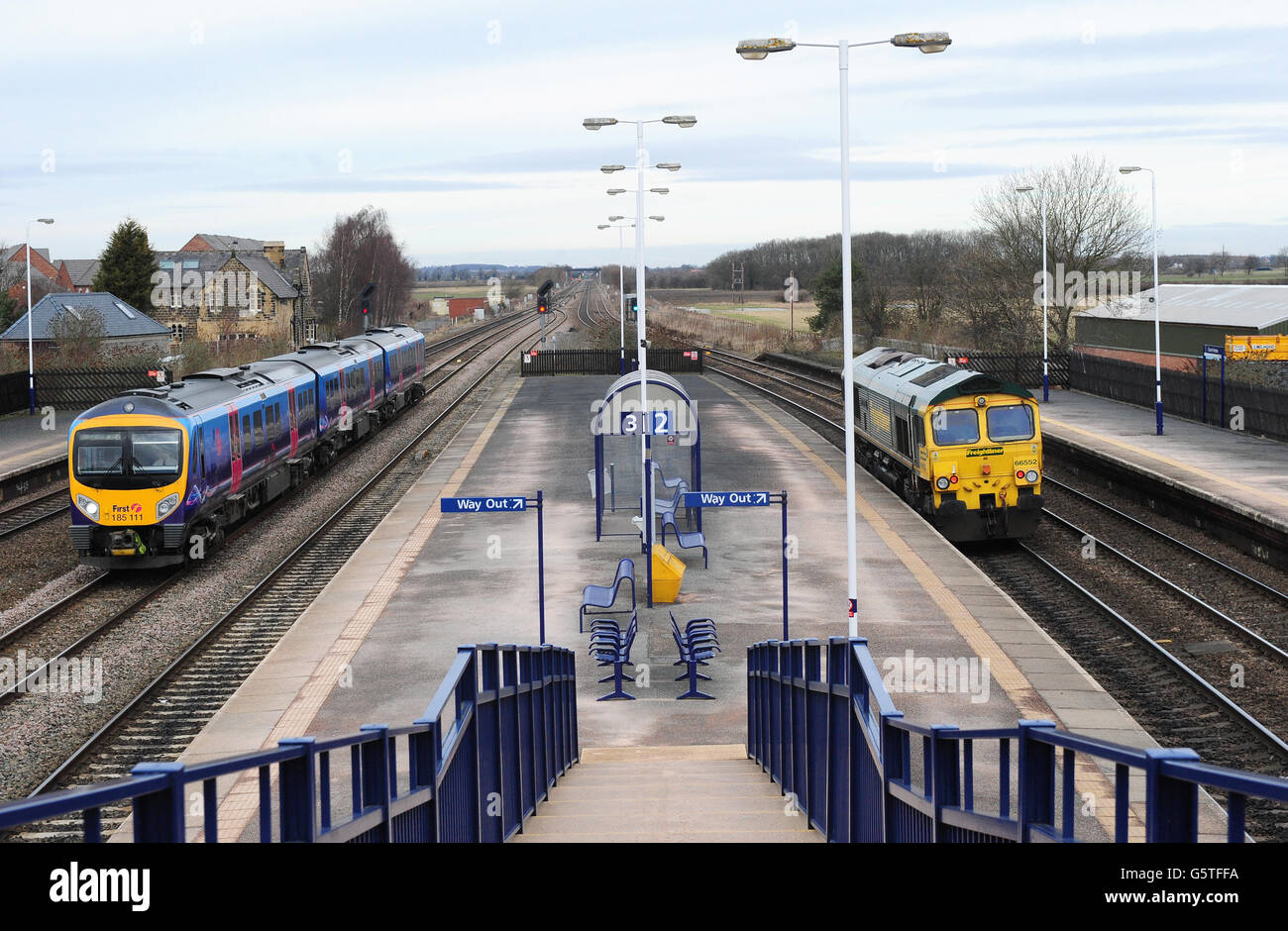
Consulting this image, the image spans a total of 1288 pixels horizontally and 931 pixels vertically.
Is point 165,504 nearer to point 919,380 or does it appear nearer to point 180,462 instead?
point 180,462

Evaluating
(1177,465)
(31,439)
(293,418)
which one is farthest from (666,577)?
(31,439)

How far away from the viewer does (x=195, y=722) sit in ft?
47.0

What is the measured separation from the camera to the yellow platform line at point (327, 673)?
7.97m

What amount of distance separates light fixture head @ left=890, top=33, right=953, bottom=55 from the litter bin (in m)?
7.36

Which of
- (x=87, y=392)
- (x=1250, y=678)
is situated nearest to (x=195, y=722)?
(x=1250, y=678)

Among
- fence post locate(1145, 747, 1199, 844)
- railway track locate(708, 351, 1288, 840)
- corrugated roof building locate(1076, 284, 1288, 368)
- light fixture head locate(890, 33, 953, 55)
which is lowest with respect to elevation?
railway track locate(708, 351, 1288, 840)

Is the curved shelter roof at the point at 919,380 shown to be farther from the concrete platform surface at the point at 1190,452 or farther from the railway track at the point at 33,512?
the railway track at the point at 33,512

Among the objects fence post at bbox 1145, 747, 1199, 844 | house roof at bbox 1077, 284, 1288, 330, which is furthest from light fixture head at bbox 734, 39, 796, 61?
house roof at bbox 1077, 284, 1288, 330

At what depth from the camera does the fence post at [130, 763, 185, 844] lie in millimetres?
3520

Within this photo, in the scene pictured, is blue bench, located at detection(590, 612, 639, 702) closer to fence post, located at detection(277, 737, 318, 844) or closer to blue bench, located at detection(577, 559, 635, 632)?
blue bench, located at detection(577, 559, 635, 632)

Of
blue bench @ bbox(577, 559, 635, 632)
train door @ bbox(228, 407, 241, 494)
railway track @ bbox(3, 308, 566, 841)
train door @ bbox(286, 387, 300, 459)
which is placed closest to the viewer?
railway track @ bbox(3, 308, 566, 841)

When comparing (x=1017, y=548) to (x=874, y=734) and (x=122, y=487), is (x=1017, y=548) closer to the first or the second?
(x=122, y=487)

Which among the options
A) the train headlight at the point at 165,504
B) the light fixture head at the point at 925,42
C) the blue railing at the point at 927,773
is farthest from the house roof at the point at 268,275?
the blue railing at the point at 927,773

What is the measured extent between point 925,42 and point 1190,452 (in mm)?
18664
